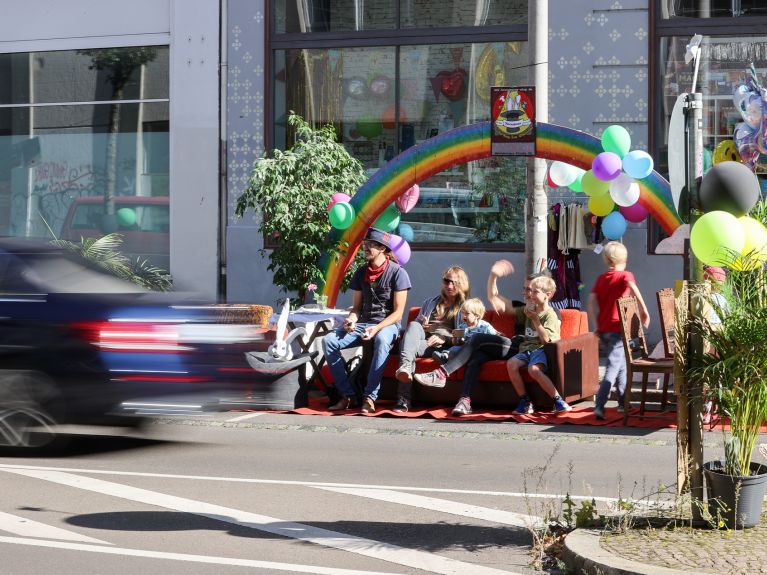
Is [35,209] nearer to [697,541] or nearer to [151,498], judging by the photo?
[151,498]

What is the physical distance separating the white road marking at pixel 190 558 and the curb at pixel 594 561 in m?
0.94

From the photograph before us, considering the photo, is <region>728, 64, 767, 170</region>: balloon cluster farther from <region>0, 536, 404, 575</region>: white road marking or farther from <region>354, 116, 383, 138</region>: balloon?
<region>0, 536, 404, 575</region>: white road marking

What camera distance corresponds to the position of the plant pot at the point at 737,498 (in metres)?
6.47

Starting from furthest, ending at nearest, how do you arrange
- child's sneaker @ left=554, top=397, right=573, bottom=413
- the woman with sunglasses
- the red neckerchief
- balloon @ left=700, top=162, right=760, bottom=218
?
the red neckerchief
the woman with sunglasses
child's sneaker @ left=554, top=397, right=573, bottom=413
balloon @ left=700, top=162, right=760, bottom=218

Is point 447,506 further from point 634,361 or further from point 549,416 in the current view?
point 634,361

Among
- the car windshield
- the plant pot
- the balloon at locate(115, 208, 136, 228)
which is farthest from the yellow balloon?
the balloon at locate(115, 208, 136, 228)

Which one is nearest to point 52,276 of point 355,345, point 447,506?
point 447,506

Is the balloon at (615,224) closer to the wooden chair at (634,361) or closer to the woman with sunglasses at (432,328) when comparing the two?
the wooden chair at (634,361)

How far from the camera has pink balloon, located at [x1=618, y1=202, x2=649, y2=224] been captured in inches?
539

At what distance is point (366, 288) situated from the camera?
12.6m

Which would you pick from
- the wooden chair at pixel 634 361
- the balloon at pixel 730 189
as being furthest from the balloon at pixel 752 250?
the wooden chair at pixel 634 361

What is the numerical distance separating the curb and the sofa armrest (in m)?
5.37

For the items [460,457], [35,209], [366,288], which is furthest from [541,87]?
[35,209]

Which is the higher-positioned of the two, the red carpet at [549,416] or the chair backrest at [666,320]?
the chair backrest at [666,320]
